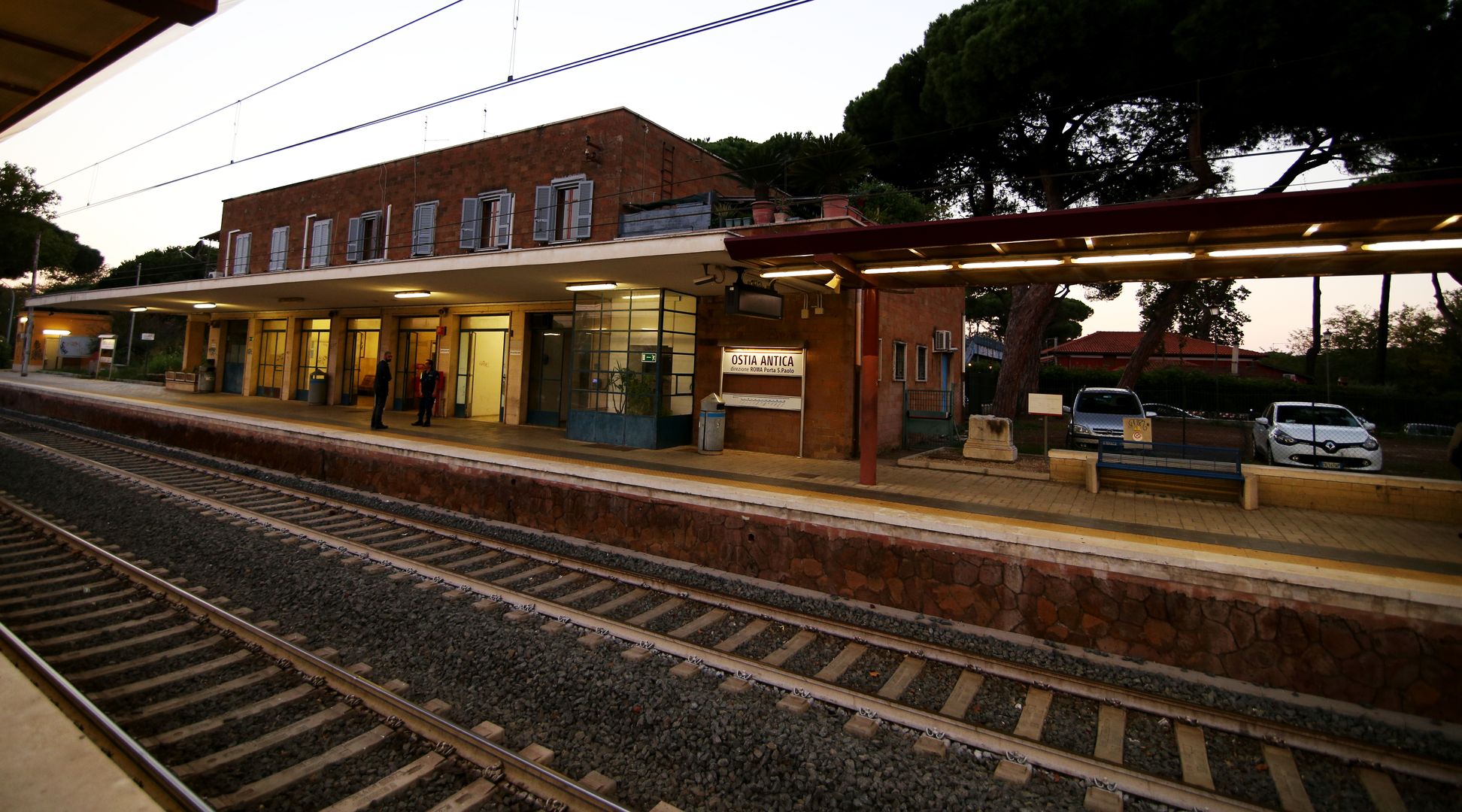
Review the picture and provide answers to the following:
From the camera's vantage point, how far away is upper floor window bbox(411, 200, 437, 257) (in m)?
19.1

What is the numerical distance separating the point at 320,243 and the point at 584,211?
42.7 feet

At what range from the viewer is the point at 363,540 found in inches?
309

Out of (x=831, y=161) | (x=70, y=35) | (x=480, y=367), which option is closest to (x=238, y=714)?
(x=70, y=35)

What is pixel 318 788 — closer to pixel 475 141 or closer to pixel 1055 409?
pixel 1055 409

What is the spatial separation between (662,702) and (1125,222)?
6.17 meters

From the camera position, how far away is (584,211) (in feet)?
53.3

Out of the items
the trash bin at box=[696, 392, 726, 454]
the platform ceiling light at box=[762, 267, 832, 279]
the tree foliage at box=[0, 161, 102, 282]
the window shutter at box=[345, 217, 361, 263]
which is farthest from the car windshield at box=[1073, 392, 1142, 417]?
the tree foliage at box=[0, 161, 102, 282]

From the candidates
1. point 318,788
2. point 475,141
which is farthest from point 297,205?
point 318,788

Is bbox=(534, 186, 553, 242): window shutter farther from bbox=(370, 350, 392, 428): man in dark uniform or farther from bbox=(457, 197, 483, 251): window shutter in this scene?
bbox=(370, 350, 392, 428): man in dark uniform

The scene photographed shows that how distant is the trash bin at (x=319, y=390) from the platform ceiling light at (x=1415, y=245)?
2517 centimetres

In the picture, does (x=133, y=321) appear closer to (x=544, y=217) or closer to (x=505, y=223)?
(x=505, y=223)

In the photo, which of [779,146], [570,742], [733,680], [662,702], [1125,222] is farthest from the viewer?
[779,146]

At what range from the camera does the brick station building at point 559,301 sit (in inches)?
448

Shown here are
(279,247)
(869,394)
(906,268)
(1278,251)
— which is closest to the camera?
(1278,251)
